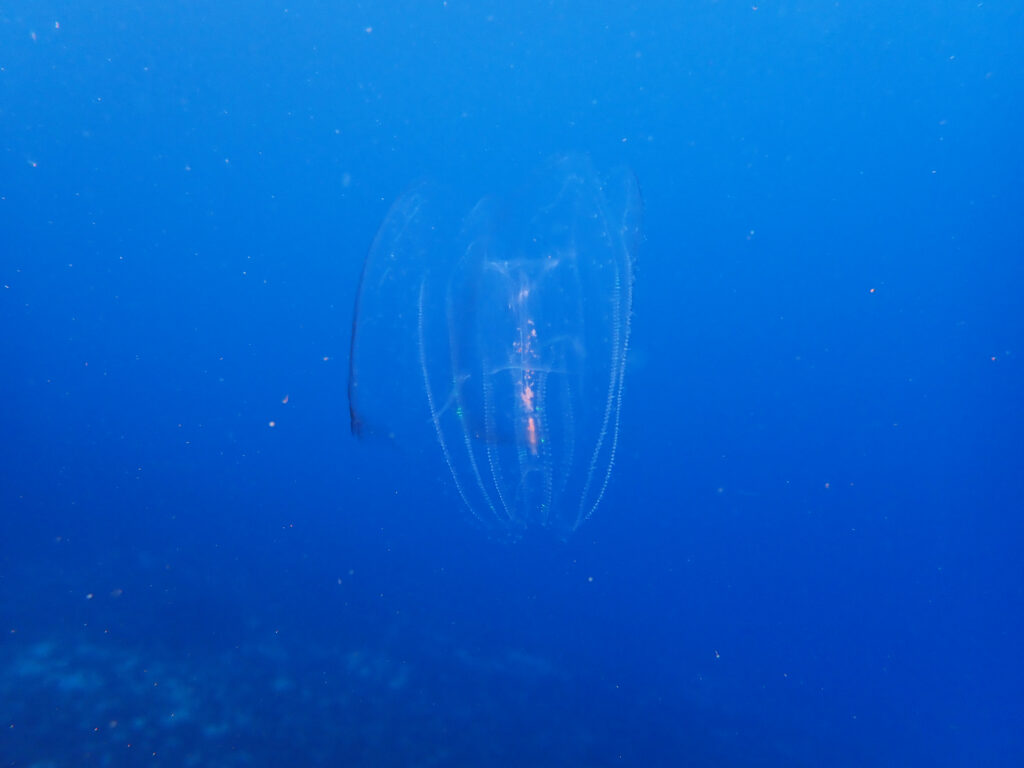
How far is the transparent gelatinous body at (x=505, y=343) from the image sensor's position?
203 centimetres

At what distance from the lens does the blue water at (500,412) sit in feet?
6.12

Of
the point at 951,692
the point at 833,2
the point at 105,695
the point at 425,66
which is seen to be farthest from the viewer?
the point at 105,695

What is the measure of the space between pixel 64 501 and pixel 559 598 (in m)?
1.94

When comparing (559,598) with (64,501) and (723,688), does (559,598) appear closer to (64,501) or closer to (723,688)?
(723,688)

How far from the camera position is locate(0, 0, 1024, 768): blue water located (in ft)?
6.12

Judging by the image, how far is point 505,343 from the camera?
7.13ft

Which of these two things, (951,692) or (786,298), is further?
(951,692)

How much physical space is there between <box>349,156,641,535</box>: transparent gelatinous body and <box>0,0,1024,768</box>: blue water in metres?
0.07

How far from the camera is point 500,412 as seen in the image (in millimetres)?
2213

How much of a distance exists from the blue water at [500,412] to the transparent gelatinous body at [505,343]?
0.22ft

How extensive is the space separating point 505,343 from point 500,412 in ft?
0.83

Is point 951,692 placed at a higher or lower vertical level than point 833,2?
lower

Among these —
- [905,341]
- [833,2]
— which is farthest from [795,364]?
[833,2]

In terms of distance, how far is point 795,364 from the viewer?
6.49 feet
